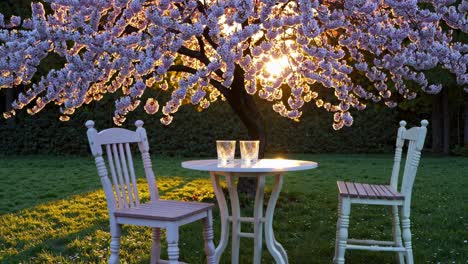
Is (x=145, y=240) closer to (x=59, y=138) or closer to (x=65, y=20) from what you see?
(x=65, y=20)

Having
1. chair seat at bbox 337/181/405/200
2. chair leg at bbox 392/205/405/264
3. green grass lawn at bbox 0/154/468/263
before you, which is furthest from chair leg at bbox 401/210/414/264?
green grass lawn at bbox 0/154/468/263

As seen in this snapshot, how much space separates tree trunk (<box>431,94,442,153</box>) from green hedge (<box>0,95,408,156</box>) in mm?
1056

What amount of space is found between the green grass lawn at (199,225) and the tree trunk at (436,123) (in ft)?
11.8

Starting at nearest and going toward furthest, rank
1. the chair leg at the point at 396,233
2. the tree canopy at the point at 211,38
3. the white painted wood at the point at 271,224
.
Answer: the white painted wood at the point at 271,224 < the chair leg at the point at 396,233 < the tree canopy at the point at 211,38

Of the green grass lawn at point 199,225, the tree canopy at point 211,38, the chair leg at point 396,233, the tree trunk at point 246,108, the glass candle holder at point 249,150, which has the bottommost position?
the green grass lawn at point 199,225

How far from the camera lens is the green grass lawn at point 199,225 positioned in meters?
4.00

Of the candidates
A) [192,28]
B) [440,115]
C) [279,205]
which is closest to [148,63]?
[192,28]

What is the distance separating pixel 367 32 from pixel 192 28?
192 cm

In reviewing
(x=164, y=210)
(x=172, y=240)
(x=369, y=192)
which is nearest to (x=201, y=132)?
(x=369, y=192)

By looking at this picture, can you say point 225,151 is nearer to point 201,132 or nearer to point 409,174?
point 409,174

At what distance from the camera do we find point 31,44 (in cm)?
396

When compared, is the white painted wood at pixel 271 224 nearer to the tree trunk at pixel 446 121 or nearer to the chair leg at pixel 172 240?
the chair leg at pixel 172 240

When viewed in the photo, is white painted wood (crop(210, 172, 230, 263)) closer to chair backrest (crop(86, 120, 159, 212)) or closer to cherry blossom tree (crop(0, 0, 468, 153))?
chair backrest (crop(86, 120, 159, 212))

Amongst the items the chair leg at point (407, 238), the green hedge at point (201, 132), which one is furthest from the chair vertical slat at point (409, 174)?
the green hedge at point (201, 132)
